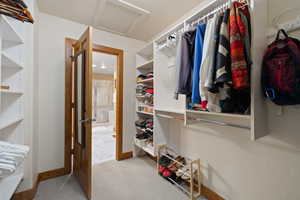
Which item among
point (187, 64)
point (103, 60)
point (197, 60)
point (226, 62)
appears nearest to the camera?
point (226, 62)

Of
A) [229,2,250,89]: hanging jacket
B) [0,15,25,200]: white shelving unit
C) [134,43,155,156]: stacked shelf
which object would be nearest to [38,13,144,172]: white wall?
[0,15,25,200]: white shelving unit

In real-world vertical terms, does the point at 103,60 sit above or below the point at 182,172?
above

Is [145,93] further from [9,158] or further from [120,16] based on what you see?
[9,158]

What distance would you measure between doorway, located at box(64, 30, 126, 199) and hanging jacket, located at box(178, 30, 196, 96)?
1043 millimetres

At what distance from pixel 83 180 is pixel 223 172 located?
1730 mm

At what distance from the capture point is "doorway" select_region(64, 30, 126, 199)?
1.52 meters

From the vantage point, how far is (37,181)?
1758 mm

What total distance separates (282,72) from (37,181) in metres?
2.90

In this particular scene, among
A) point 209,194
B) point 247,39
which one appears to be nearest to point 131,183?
point 209,194

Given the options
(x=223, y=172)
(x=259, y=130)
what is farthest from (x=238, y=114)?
(x=223, y=172)

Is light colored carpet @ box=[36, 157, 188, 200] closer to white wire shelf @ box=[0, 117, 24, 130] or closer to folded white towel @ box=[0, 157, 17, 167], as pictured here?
white wire shelf @ box=[0, 117, 24, 130]

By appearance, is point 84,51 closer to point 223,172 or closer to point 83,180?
point 83,180

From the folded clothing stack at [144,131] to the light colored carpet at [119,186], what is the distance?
0.47 meters

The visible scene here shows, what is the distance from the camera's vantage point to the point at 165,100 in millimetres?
2002
